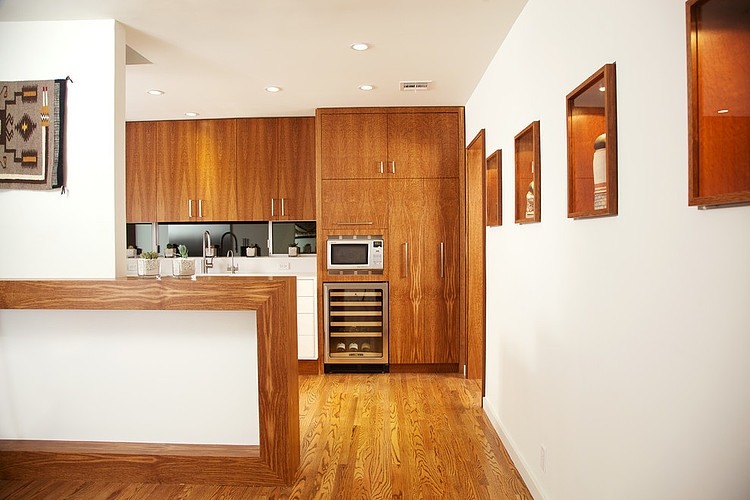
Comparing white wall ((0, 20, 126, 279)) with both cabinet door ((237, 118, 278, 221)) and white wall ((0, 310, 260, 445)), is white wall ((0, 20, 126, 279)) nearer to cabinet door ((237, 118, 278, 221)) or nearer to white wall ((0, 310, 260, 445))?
white wall ((0, 310, 260, 445))

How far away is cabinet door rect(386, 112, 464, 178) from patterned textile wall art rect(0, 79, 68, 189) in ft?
9.49

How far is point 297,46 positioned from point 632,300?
9.10ft

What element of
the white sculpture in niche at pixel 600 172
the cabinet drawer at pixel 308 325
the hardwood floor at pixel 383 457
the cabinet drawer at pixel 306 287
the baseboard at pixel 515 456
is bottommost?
the hardwood floor at pixel 383 457

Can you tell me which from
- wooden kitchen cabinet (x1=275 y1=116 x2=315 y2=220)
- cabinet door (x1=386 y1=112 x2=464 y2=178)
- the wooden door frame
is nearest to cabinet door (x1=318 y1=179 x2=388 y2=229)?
cabinet door (x1=386 y1=112 x2=464 y2=178)

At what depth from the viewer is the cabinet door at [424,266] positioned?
527cm

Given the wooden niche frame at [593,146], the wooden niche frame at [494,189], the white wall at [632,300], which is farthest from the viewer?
the wooden niche frame at [494,189]

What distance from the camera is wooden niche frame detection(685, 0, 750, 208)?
1.10 metres

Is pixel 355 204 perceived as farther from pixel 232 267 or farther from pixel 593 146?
pixel 593 146

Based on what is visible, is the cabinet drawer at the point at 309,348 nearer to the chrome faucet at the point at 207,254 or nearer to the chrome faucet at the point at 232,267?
the chrome faucet at the point at 232,267

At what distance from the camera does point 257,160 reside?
563cm

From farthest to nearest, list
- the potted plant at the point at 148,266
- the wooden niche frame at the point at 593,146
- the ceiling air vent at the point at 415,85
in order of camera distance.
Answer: the ceiling air vent at the point at 415,85
the potted plant at the point at 148,266
the wooden niche frame at the point at 593,146

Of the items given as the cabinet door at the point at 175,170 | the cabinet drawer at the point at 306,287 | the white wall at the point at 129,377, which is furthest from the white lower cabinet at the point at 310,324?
the white wall at the point at 129,377

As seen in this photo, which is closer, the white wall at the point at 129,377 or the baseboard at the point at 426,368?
the white wall at the point at 129,377

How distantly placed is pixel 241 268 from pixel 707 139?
511cm
